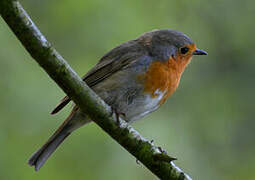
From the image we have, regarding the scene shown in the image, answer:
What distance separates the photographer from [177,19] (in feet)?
20.5

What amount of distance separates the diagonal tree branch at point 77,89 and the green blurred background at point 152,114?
1.60 m

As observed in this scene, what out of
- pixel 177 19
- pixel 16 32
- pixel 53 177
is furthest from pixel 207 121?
pixel 16 32

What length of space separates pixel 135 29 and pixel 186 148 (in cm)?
177

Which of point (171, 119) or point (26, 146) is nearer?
point (26, 146)

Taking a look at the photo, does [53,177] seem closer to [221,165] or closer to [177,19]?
[221,165]

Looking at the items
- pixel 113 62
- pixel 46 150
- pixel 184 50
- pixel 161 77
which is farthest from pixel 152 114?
pixel 46 150

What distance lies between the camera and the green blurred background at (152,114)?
Answer: 482 centimetres

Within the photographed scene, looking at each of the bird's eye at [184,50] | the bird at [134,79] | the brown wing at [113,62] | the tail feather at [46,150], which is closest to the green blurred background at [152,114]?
the tail feather at [46,150]

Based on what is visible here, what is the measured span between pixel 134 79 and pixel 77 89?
47.0 inches

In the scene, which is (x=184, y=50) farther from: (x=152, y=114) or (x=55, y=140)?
(x=55, y=140)

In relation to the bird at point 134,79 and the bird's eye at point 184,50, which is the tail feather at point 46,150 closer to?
the bird at point 134,79

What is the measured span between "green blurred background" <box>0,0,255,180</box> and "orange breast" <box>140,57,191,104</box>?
1.11 m

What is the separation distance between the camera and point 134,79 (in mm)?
4016

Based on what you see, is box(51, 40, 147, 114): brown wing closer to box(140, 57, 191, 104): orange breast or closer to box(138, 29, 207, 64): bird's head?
box(138, 29, 207, 64): bird's head
